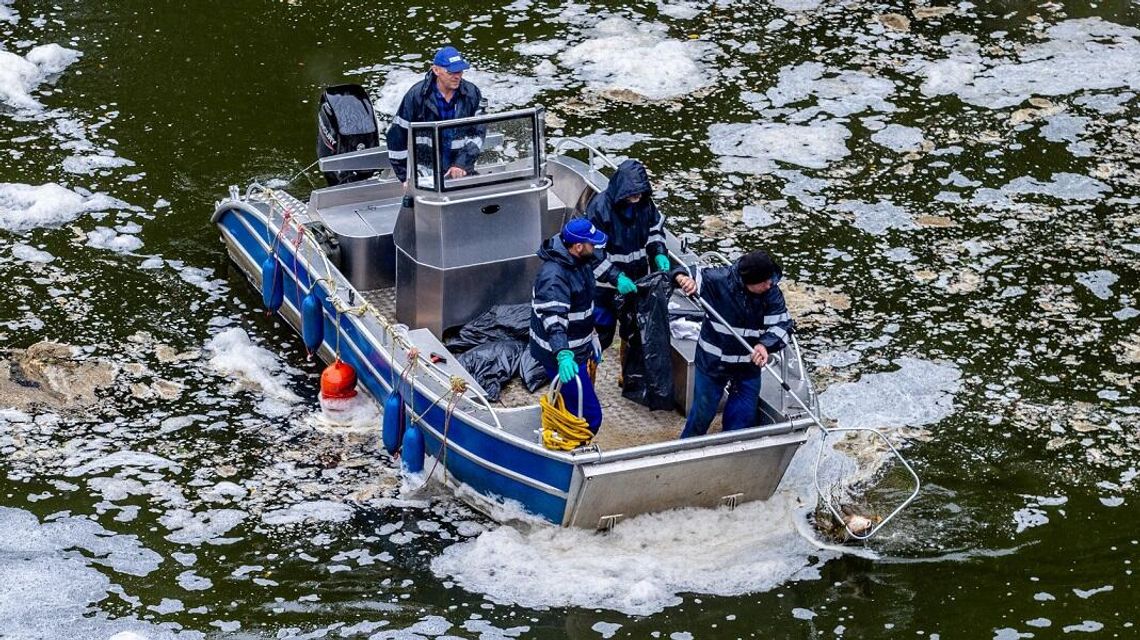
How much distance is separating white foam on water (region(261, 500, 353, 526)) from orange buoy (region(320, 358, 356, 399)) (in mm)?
979

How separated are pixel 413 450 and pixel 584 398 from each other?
114 cm

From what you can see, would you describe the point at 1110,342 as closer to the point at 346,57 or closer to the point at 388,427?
the point at 388,427

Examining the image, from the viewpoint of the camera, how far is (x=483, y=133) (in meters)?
9.34

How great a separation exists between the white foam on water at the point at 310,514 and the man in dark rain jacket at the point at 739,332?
2028 mm

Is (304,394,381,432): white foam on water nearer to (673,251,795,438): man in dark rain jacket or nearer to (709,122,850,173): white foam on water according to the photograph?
(673,251,795,438): man in dark rain jacket

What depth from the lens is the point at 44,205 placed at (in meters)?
12.0

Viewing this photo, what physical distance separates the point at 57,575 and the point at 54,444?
4.41 ft

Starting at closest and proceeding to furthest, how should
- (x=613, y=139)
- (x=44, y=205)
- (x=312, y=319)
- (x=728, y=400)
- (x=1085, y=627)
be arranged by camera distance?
(x=1085, y=627) → (x=728, y=400) → (x=312, y=319) → (x=44, y=205) → (x=613, y=139)

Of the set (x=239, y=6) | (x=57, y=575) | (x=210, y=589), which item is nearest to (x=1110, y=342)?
(x=210, y=589)

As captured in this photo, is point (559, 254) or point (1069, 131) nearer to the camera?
point (559, 254)

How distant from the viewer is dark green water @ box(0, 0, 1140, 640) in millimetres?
8008

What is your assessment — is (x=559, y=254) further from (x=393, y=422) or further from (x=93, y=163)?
(x=93, y=163)

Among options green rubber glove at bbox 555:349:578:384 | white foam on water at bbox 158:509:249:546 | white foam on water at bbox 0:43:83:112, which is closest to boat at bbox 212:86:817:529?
green rubber glove at bbox 555:349:578:384

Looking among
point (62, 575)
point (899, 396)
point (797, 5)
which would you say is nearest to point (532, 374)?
point (899, 396)
